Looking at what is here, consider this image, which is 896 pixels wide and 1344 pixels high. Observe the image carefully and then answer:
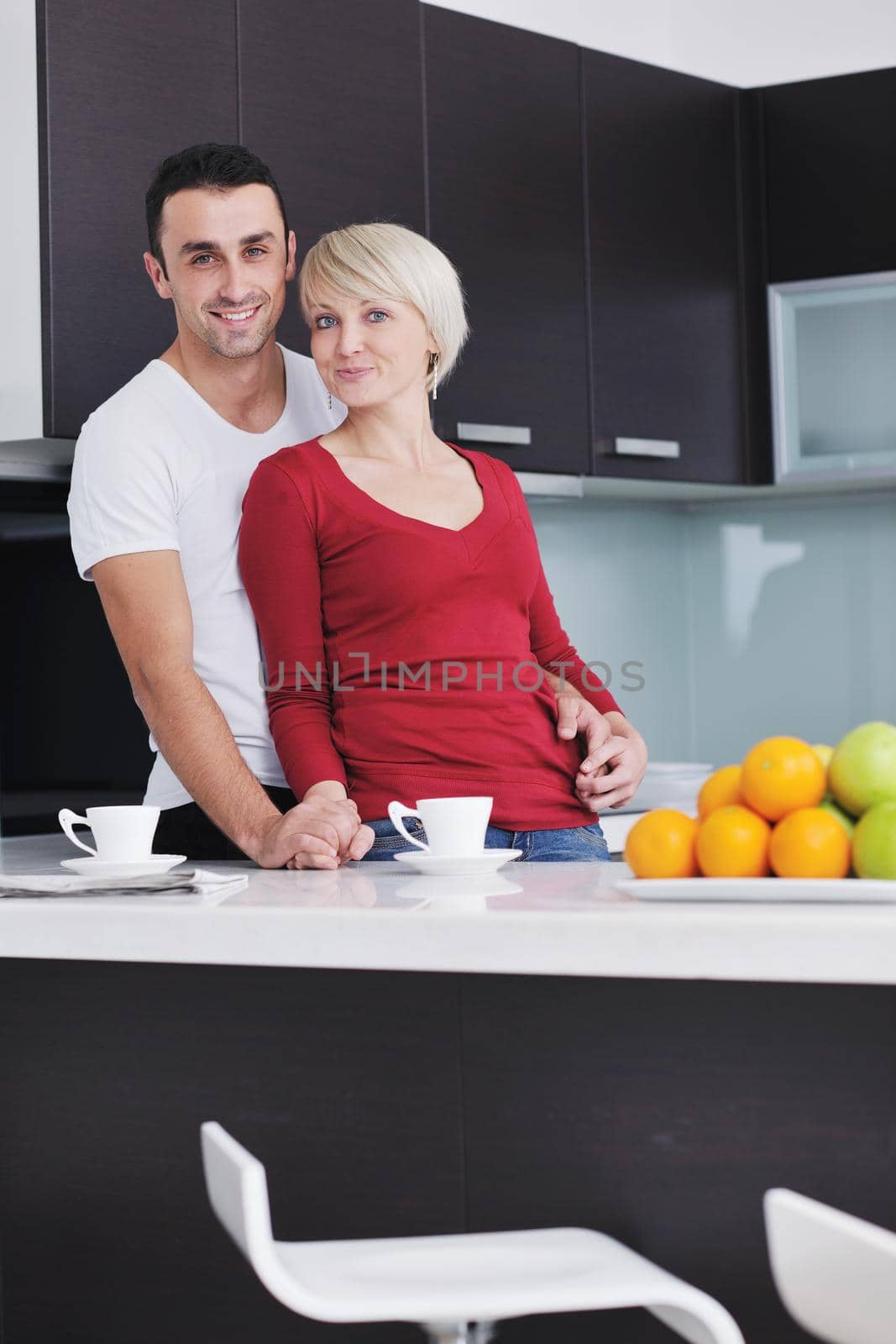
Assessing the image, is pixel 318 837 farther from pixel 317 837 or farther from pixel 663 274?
pixel 663 274

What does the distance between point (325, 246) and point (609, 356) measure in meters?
1.24

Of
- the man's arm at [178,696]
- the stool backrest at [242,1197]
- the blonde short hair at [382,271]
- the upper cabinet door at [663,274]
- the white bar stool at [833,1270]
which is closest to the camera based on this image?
the white bar stool at [833,1270]

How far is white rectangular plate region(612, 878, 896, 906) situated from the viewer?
112 cm

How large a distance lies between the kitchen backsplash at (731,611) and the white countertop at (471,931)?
7.30ft

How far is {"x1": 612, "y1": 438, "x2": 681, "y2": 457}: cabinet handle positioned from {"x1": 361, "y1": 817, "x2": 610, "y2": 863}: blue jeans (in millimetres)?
1288

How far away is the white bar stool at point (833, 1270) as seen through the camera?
0.84 m

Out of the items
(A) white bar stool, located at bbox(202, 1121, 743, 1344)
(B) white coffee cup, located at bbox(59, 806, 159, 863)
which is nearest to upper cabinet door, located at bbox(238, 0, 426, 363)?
(B) white coffee cup, located at bbox(59, 806, 159, 863)

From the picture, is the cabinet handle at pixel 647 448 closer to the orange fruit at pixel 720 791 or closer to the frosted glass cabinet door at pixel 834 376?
the frosted glass cabinet door at pixel 834 376

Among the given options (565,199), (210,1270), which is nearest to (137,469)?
(210,1270)

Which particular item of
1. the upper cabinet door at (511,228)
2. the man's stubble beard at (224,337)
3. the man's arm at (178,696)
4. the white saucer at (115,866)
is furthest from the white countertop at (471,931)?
the upper cabinet door at (511,228)

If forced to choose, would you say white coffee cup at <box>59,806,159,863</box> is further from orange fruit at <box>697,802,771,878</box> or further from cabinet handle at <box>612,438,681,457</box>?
cabinet handle at <box>612,438,681,457</box>

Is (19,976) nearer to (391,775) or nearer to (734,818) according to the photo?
(391,775)

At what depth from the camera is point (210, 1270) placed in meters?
1.41

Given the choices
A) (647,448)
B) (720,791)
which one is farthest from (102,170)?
(720,791)
